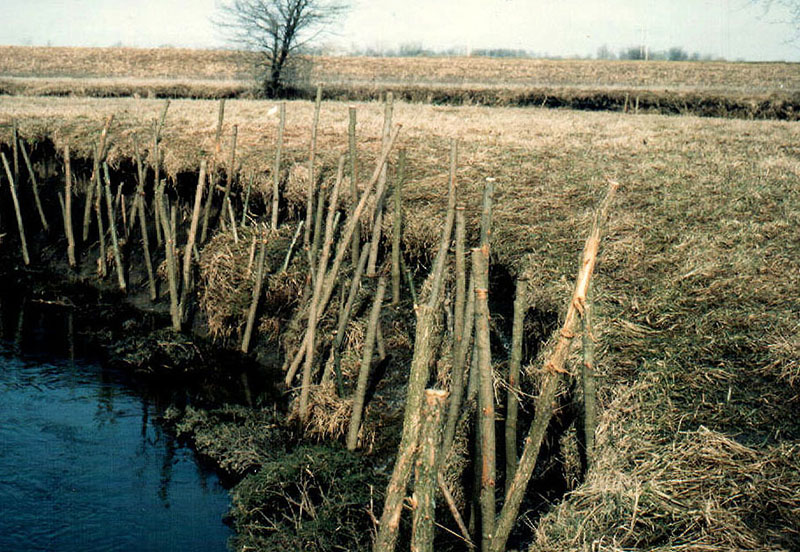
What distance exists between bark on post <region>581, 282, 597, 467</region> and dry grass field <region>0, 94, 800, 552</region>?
0.14 metres

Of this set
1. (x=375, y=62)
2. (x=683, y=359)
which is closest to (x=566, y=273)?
(x=683, y=359)

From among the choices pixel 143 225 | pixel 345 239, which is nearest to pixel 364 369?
pixel 345 239

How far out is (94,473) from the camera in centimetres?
519

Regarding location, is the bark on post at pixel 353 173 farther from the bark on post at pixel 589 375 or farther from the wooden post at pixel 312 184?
the bark on post at pixel 589 375

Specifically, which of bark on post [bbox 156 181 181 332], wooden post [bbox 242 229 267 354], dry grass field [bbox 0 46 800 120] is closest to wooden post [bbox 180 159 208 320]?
bark on post [bbox 156 181 181 332]

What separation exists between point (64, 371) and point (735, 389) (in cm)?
640

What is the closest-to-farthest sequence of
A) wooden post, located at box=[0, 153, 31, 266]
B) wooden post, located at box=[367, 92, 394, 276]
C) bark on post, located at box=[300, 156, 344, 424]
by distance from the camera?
bark on post, located at box=[300, 156, 344, 424], wooden post, located at box=[367, 92, 394, 276], wooden post, located at box=[0, 153, 31, 266]

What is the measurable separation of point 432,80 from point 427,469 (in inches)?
1178

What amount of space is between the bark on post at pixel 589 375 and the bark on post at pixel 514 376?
33 centimetres

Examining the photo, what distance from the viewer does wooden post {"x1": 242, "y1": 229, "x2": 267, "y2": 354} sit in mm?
6469

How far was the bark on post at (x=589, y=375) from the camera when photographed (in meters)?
3.30

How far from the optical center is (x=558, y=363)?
289cm

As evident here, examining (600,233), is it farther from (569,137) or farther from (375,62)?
(375,62)

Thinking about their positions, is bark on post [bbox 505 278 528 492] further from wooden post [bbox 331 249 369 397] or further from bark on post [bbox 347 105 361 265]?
bark on post [bbox 347 105 361 265]
